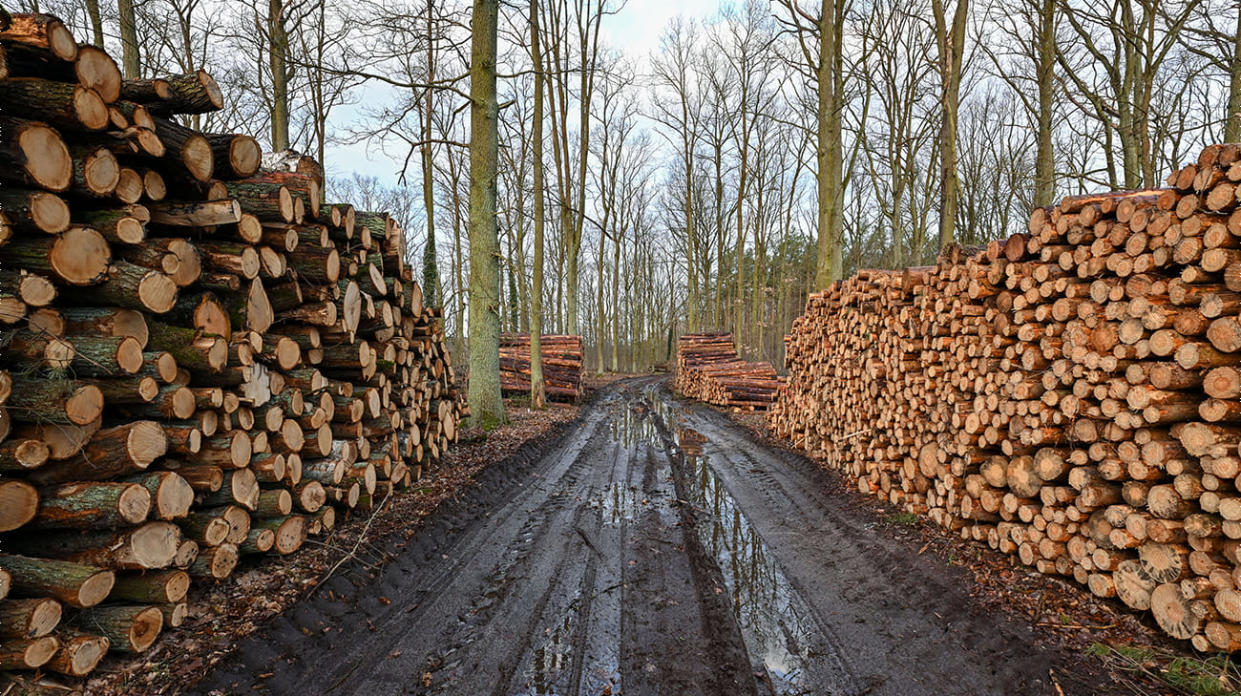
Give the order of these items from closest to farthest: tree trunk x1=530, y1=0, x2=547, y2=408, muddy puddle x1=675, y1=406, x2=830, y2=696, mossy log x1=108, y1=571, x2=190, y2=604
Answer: mossy log x1=108, y1=571, x2=190, y2=604 < muddy puddle x1=675, y1=406, x2=830, y2=696 < tree trunk x1=530, y1=0, x2=547, y2=408

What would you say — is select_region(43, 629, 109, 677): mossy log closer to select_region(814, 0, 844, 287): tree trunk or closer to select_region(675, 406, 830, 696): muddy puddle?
select_region(675, 406, 830, 696): muddy puddle

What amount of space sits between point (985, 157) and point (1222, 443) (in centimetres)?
2932

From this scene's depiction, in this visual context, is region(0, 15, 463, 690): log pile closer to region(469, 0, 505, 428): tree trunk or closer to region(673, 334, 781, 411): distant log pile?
region(469, 0, 505, 428): tree trunk

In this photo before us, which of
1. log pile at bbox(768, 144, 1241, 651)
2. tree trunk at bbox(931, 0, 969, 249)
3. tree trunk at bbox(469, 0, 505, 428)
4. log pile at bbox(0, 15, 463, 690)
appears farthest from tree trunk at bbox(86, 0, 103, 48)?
tree trunk at bbox(931, 0, 969, 249)

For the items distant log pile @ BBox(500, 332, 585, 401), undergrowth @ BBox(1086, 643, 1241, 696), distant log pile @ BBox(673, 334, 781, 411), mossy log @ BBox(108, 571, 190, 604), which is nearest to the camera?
undergrowth @ BBox(1086, 643, 1241, 696)

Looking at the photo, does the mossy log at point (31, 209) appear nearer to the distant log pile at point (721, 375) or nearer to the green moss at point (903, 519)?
the green moss at point (903, 519)

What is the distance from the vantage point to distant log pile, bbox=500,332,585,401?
16250 mm

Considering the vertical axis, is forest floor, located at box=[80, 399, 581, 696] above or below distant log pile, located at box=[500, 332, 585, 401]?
below

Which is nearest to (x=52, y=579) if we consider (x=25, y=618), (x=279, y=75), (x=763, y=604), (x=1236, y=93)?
(x=25, y=618)

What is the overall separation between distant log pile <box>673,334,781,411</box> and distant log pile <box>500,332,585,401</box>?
166 inches

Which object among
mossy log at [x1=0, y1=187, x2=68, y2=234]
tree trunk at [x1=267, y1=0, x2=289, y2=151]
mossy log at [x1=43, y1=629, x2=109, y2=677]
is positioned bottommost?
mossy log at [x1=43, y1=629, x2=109, y2=677]

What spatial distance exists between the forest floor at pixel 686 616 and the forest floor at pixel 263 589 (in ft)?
0.23

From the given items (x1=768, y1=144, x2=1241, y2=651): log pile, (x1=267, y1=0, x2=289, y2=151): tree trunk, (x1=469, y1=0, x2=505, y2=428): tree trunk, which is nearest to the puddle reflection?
(x1=768, y1=144, x2=1241, y2=651): log pile

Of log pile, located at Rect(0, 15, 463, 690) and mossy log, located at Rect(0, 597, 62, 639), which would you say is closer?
mossy log, located at Rect(0, 597, 62, 639)
